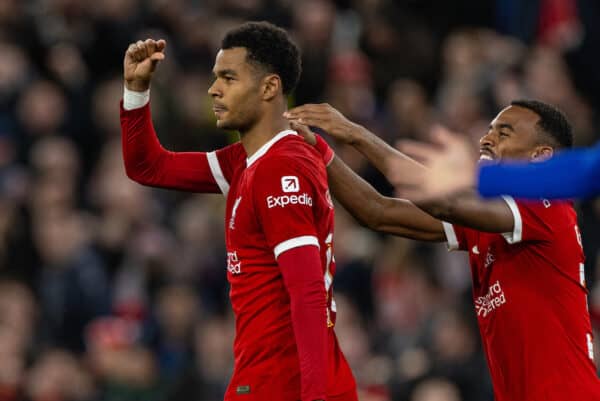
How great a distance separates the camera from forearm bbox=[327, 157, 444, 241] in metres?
5.65

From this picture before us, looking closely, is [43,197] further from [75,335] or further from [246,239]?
[246,239]

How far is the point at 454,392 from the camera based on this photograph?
768cm

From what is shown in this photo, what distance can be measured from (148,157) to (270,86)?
599 millimetres

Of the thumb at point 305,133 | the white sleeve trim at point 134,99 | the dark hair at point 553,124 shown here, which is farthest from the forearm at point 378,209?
the white sleeve trim at point 134,99

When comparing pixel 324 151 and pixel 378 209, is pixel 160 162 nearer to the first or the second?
pixel 324 151

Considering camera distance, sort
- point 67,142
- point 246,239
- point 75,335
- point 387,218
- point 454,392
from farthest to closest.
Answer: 1. point 67,142
2. point 75,335
3. point 454,392
4. point 387,218
5. point 246,239

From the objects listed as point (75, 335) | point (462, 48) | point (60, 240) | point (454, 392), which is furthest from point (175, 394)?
point (462, 48)

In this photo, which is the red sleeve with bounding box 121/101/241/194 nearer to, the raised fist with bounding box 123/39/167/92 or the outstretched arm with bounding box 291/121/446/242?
the raised fist with bounding box 123/39/167/92

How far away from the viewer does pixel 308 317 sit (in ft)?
16.2

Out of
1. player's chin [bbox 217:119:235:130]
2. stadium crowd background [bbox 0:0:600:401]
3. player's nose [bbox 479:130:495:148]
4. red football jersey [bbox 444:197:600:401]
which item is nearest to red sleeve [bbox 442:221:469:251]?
red football jersey [bbox 444:197:600:401]

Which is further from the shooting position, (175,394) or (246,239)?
(175,394)

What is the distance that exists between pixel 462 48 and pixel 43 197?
11.1 ft

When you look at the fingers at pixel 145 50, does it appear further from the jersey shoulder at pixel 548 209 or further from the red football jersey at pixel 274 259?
the jersey shoulder at pixel 548 209

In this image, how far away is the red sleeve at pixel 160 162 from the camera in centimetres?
552
